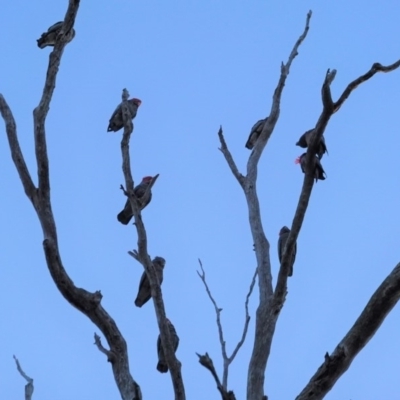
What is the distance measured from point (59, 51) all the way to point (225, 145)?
5.66 ft

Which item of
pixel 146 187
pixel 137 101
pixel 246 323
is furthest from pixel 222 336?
pixel 137 101

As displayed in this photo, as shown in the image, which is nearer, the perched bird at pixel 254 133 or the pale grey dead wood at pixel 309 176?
the pale grey dead wood at pixel 309 176

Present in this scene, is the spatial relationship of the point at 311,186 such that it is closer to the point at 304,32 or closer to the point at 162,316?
the point at 162,316

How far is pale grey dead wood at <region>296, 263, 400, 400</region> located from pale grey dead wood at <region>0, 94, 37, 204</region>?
229cm

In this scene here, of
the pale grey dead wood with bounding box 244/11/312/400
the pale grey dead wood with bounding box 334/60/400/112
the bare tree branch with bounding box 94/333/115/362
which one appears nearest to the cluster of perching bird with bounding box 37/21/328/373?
the pale grey dead wood with bounding box 244/11/312/400

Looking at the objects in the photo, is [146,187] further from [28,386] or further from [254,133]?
[28,386]

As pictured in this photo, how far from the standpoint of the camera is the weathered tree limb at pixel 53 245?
5371 millimetres

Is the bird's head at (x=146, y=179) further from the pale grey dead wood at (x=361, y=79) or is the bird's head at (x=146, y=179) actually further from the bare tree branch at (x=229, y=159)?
the pale grey dead wood at (x=361, y=79)

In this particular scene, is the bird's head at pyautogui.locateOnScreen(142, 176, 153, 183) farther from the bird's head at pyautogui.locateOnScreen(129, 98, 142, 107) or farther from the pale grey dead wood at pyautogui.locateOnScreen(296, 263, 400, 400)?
the pale grey dead wood at pyautogui.locateOnScreen(296, 263, 400, 400)

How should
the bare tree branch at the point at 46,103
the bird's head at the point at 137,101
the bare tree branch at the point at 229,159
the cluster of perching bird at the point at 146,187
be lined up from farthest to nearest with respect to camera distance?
the bird's head at the point at 137,101, the cluster of perching bird at the point at 146,187, the bare tree branch at the point at 229,159, the bare tree branch at the point at 46,103

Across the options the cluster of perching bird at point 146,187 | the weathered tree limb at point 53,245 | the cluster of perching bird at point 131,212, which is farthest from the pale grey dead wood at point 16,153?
the cluster of perching bird at point 146,187

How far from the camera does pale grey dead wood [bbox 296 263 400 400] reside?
16.3 feet

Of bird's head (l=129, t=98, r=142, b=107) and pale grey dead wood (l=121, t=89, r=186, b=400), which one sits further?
bird's head (l=129, t=98, r=142, b=107)

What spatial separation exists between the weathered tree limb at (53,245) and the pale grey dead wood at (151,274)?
0.86ft
